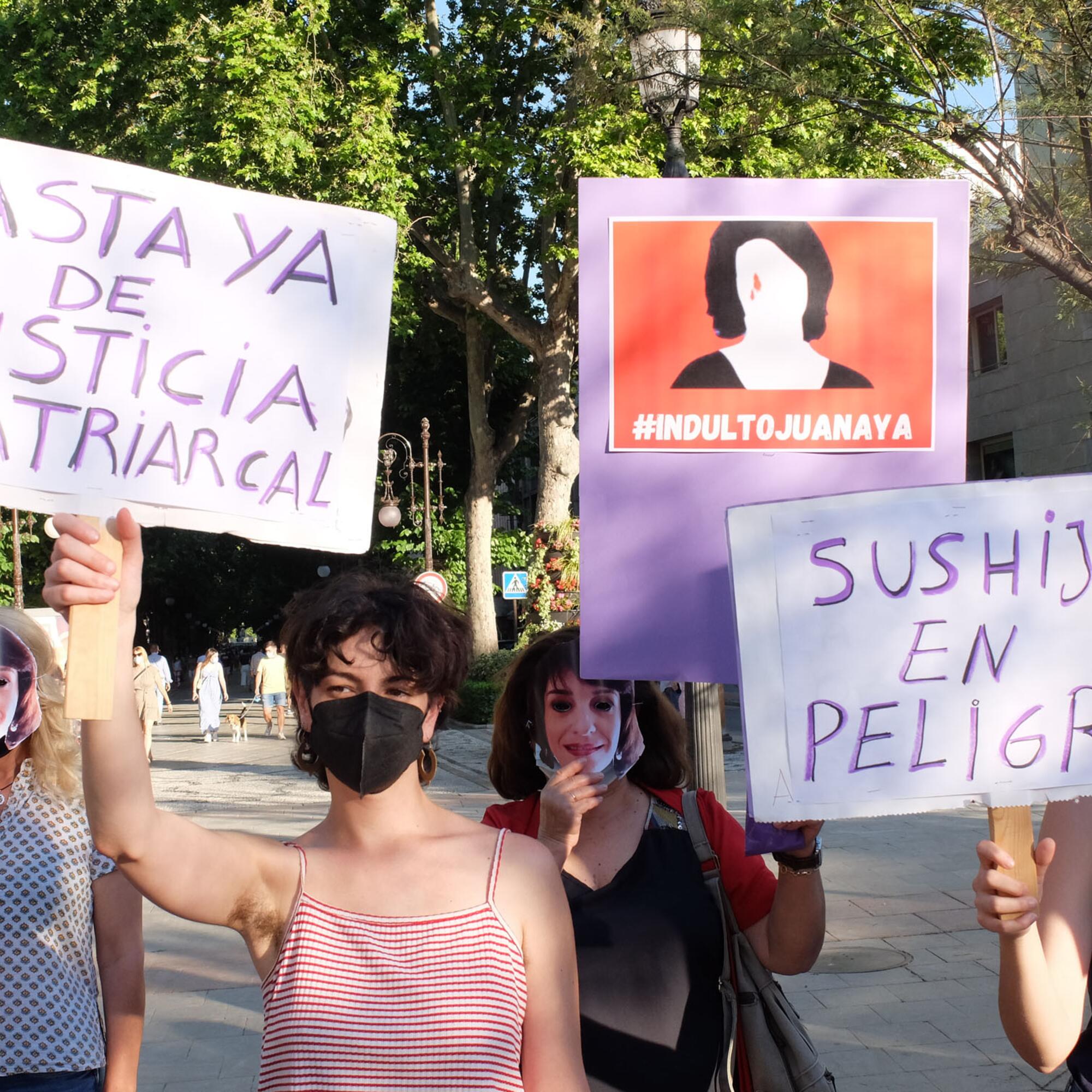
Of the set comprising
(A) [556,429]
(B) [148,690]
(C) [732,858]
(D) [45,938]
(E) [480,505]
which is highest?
(A) [556,429]

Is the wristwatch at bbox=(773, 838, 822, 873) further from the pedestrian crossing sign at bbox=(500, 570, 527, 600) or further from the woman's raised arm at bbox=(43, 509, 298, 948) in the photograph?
the pedestrian crossing sign at bbox=(500, 570, 527, 600)

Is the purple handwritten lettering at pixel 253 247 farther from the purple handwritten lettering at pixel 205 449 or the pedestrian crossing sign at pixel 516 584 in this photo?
the pedestrian crossing sign at pixel 516 584

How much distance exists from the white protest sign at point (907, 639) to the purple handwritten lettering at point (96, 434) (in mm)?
996

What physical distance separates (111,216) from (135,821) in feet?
3.26

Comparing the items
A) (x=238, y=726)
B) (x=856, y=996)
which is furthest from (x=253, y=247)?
(x=238, y=726)

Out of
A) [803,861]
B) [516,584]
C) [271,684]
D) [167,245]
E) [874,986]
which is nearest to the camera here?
[167,245]

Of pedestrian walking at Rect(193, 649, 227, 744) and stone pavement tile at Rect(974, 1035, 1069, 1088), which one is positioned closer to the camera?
stone pavement tile at Rect(974, 1035, 1069, 1088)

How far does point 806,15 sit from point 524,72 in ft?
46.5

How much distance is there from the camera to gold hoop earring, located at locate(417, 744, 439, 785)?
213 centimetres

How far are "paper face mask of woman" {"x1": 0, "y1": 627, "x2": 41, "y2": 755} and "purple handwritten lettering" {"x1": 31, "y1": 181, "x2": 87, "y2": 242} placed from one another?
0.85 meters

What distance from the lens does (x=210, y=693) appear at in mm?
23781

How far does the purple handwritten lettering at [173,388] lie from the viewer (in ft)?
6.95

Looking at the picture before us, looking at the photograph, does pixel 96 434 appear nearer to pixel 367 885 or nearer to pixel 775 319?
pixel 367 885

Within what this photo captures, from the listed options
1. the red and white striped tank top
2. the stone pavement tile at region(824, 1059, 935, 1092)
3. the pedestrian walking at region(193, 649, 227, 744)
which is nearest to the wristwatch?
the red and white striped tank top
